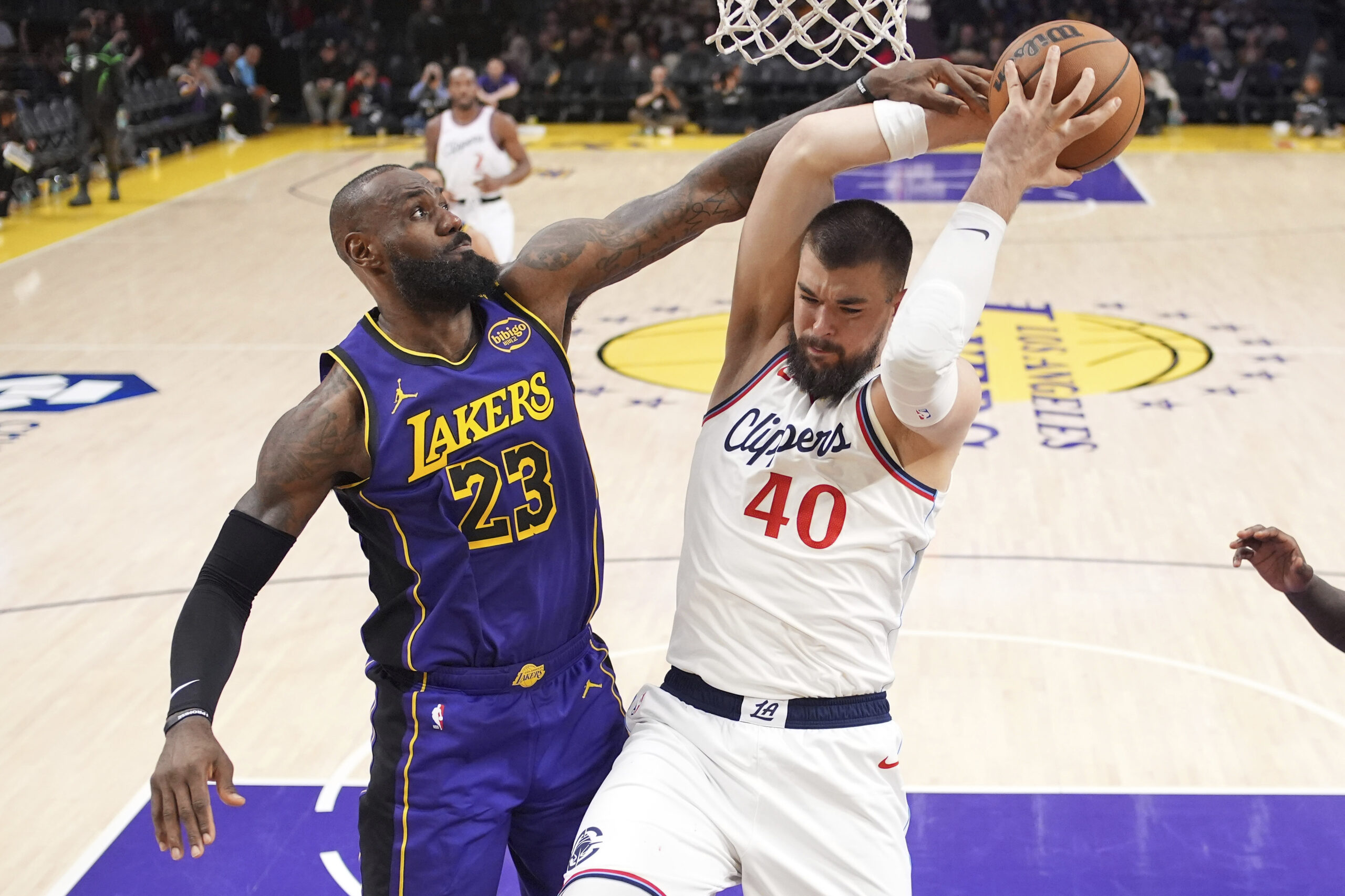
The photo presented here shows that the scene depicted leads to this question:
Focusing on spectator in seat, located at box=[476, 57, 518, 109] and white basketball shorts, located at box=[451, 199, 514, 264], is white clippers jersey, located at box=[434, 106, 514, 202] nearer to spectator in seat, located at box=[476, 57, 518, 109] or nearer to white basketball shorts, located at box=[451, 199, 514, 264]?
white basketball shorts, located at box=[451, 199, 514, 264]

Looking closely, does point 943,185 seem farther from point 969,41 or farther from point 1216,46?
point 1216,46

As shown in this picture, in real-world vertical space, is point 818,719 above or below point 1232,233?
above

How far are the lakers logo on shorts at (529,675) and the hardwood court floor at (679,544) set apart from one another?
7.09 ft

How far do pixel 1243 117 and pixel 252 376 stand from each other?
61.9 ft

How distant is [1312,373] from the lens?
9.98 metres

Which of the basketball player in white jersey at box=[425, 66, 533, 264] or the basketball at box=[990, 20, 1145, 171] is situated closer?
the basketball at box=[990, 20, 1145, 171]

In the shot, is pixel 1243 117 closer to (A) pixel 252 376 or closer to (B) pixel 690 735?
(A) pixel 252 376

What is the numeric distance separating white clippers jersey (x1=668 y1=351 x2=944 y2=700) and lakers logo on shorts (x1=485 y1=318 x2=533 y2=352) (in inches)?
22.8

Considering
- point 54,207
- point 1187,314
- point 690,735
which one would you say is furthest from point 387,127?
point 690,735

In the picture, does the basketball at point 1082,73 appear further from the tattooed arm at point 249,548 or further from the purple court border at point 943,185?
the purple court border at point 943,185

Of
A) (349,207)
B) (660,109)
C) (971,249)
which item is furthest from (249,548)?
(660,109)

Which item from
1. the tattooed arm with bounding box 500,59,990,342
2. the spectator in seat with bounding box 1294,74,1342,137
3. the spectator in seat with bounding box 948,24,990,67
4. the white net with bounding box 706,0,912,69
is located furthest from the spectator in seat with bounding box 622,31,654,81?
the tattooed arm with bounding box 500,59,990,342

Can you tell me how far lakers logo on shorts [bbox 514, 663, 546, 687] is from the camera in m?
3.22

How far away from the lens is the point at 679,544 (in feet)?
23.6
